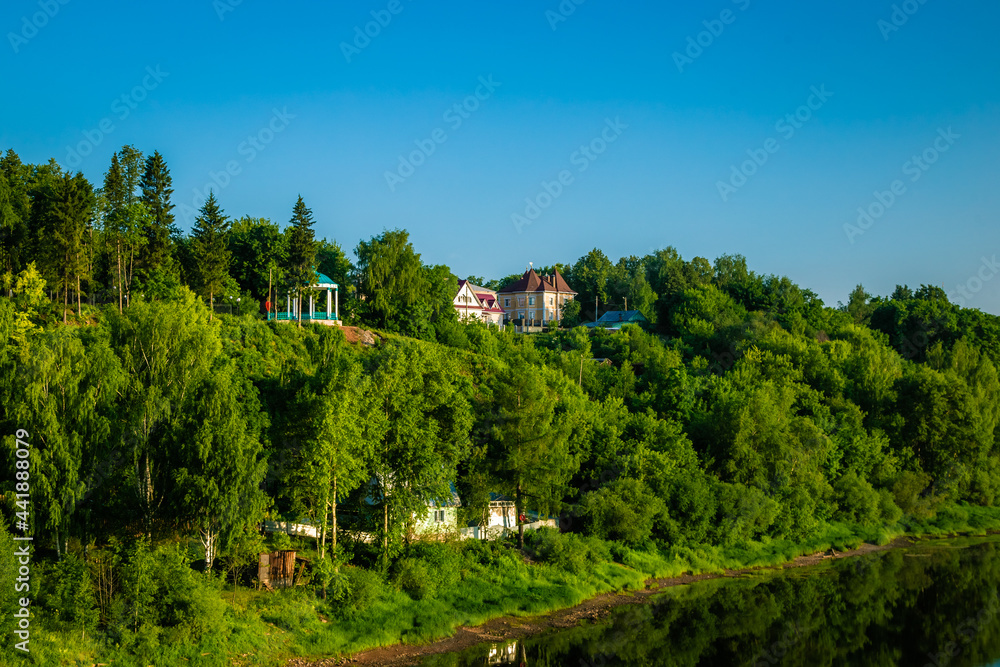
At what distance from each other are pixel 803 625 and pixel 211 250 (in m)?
41.6

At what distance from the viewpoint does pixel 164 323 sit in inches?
1132

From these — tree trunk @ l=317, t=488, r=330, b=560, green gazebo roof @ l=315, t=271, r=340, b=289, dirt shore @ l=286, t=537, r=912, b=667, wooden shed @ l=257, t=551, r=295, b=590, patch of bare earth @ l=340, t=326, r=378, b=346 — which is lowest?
dirt shore @ l=286, t=537, r=912, b=667

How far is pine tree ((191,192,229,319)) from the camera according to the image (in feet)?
174

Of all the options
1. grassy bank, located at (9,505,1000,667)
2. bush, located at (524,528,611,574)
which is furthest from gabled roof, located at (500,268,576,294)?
bush, located at (524,528,611,574)

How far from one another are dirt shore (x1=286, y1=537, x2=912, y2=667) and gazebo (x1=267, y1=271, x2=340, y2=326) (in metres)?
28.2

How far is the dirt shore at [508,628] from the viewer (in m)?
27.7

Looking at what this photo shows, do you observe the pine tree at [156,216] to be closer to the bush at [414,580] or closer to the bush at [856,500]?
the bush at [414,580]

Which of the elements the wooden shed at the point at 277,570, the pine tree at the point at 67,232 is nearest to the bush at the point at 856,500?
the wooden shed at the point at 277,570

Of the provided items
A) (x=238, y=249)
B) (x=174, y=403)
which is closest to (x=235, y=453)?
(x=174, y=403)

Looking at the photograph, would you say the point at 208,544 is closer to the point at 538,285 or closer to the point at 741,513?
the point at 741,513

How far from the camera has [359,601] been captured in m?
29.9

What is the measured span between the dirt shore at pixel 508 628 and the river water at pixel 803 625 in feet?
1.90

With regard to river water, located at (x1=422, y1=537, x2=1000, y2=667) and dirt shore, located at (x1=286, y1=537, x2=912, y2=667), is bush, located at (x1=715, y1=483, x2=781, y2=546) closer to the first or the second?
dirt shore, located at (x1=286, y1=537, x2=912, y2=667)

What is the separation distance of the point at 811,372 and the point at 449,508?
35.4 metres
